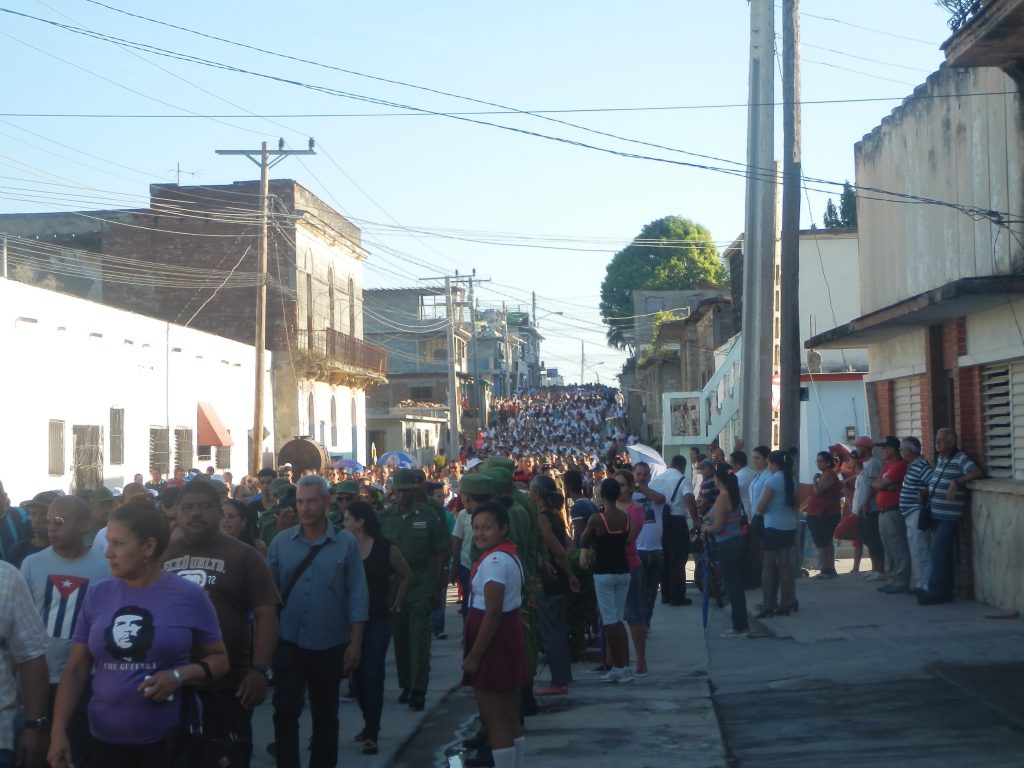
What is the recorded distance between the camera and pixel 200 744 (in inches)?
191

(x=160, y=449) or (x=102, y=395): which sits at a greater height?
(x=102, y=395)

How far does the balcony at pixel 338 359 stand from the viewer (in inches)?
1547

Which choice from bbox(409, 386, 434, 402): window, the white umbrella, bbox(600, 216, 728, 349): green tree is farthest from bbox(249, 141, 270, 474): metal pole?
bbox(600, 216, 728, 349): green tree

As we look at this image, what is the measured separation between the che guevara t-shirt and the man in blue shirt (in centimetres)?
237

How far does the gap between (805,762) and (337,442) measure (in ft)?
123

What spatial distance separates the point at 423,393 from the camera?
70.7 meters

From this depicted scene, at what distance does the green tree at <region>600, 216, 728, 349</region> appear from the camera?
78000 millimetres

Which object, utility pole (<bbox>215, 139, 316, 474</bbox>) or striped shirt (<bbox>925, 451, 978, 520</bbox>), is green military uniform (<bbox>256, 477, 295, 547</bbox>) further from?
utility pole (<bbox>215, 139, 316, 474</bbox>)

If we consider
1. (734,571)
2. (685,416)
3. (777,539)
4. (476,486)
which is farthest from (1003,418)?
(685,416)

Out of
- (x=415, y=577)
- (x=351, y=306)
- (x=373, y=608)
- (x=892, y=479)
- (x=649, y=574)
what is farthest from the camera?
(x=351, y=306)

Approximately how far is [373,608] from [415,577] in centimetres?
120

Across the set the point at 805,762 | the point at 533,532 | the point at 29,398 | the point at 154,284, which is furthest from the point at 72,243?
the point at 805,762

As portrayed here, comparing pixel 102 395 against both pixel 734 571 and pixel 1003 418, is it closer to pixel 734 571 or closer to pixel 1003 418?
pixel 734 571

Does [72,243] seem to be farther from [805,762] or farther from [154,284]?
[805,762]
